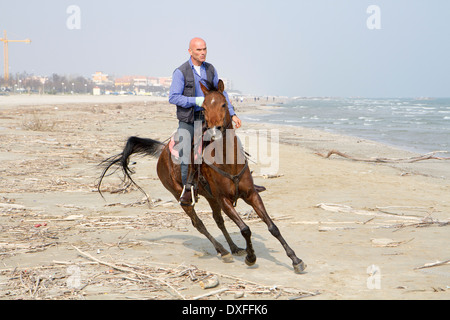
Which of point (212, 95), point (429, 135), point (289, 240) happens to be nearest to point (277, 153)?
point (289, 240)

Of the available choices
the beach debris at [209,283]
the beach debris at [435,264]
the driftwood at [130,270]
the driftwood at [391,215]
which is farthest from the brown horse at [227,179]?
the driftwood at [391,215]

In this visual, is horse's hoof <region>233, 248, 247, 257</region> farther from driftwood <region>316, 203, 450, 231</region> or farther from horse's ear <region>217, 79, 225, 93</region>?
horse's ear <region>217, 79, 225, 93</region>

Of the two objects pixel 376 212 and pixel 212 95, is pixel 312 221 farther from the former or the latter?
pixel 212 95

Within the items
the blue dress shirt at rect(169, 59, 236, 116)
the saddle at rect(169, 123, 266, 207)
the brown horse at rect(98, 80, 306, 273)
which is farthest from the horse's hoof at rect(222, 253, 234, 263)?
the blue dress shirt at rect(169, 59, 236, 116)

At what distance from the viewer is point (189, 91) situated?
7.24 metres

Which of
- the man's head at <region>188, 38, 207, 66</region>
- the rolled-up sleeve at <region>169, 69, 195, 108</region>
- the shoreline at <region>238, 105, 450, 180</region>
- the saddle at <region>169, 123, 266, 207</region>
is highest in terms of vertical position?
the man's head at <region>188, 38, 207, 66</region>

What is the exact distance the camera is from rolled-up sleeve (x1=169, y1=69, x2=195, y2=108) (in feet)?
22.9

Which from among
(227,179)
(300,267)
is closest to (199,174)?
(227,179)

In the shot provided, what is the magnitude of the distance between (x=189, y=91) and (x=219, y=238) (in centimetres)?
290

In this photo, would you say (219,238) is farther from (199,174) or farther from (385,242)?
(385,242)

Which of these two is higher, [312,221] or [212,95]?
[212,95]

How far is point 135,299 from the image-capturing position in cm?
556

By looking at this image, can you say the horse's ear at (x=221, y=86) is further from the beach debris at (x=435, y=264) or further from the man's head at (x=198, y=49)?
the beach debris at (x=435, y=264)
